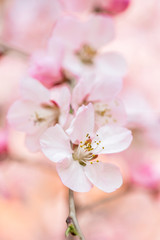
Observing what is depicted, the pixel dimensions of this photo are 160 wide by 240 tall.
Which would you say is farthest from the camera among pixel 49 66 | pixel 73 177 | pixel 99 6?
pixel 99 6

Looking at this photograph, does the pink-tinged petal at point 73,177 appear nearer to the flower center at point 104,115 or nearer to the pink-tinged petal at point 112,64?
the flower center at point 104,115

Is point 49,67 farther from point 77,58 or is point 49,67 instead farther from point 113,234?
point 113,234

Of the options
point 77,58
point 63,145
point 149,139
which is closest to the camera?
point 63,145

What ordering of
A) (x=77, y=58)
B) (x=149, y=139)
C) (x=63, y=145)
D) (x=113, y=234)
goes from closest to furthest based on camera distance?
(x=63, y=145), (x=77, y=58), (x=149, y=139), (x=113, y=234)

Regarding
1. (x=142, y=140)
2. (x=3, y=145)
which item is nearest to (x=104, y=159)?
(x=142, y=140)

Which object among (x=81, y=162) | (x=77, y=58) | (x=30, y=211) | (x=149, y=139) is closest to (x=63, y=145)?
(x=81, y=162)

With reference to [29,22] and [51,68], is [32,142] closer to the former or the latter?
A: [51,68]

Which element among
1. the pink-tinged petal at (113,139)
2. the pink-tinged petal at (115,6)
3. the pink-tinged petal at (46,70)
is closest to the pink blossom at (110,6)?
the pink-tinged petal at (115,6)
